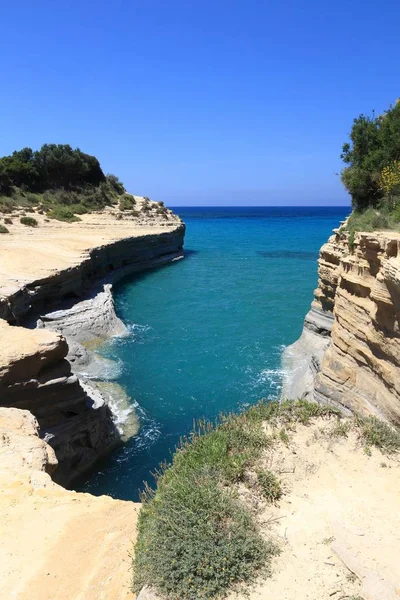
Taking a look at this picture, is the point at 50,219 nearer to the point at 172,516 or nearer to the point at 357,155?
the point at 357,155

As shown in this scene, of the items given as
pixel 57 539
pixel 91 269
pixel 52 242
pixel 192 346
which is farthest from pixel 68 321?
pixel 57 539

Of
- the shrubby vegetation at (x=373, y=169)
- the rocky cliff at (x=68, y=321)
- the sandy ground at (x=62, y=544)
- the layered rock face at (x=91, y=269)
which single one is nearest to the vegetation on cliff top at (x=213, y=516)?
the sandy ground at (x=62, y=544)

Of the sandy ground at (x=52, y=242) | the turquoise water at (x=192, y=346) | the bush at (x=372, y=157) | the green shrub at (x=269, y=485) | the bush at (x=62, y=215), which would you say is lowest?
the turquoise water at (x=192, y=346)

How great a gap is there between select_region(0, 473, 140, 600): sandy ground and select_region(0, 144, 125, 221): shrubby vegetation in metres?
40.7

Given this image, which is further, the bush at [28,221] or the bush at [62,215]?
the bush at [62,215]

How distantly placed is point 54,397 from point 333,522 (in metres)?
Answer: 8.52

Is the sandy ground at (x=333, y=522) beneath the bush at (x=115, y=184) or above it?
beneath

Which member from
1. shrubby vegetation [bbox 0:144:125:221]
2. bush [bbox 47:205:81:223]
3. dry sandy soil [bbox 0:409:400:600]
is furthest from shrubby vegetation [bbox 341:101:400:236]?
shrubby vegetation [bbox 0:144:125:221]

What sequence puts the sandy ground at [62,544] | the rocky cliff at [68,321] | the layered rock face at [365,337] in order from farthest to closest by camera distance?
the rocky cliff at [68,321] → the layered rock face at [365,337] → the sandy ground at [62,544]

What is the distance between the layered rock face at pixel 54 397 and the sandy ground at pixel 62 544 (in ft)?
13.0

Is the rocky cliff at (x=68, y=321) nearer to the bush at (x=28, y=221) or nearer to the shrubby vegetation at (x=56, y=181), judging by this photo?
the bush at (x=28, y=221)

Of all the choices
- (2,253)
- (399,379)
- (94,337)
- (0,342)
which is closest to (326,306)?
(399,379)

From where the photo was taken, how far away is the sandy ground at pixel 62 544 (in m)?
5.43

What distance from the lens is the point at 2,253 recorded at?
1001 inches
